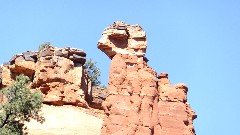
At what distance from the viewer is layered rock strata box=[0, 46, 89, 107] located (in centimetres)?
6034

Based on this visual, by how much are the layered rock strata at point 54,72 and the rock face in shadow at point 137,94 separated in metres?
15.9

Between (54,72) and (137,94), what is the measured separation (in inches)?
812

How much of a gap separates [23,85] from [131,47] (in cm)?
929

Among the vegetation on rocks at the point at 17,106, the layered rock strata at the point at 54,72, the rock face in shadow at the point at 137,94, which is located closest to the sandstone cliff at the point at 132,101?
the rock face in shadow at the point at 137,94

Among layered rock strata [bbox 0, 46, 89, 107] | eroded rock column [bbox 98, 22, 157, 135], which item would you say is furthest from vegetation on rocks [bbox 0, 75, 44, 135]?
layered rock strata [bbox 0, 46, 89, 107]

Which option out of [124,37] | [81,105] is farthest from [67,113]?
[124,37]

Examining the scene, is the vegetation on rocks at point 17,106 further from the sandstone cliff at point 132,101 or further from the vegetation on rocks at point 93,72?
the vegetation on rocks at point 93,72

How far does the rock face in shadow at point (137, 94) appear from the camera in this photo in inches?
1645

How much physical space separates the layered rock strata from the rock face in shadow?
15.9m

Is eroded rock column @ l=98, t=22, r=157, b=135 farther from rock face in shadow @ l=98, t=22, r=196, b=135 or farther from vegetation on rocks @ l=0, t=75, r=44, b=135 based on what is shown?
vegetation on rocks @ l=0, t=75, r=44, b=135

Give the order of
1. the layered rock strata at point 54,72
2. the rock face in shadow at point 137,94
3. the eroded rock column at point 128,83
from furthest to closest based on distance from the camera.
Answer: the layered rock strata at point 54,72 → the rock face in shadow at point 137,94 → the eroded rock column at point 128,83

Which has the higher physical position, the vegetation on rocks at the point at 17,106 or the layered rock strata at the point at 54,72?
the layered rock strata at the point at 54,72

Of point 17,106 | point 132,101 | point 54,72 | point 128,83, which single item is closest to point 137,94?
point 132,101

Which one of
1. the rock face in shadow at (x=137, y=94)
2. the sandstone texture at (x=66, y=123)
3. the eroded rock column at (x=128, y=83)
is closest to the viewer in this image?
the eroded rock column at (x=128, y=83)
